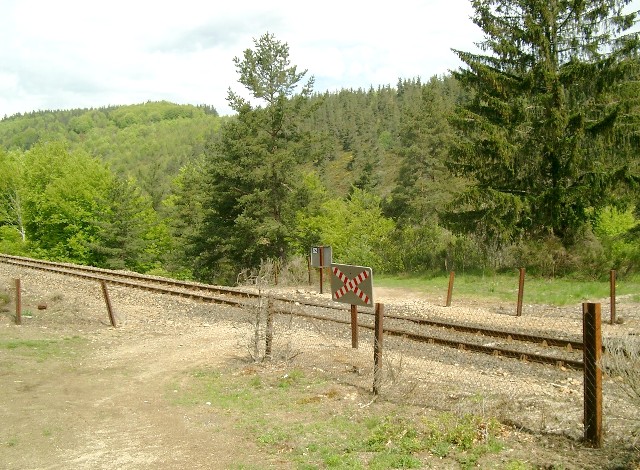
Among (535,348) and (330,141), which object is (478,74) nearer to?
(330,141)

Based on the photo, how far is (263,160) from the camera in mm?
32719

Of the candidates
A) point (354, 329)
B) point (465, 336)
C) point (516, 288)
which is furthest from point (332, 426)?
point (516, 288)

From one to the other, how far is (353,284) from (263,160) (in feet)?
78.2

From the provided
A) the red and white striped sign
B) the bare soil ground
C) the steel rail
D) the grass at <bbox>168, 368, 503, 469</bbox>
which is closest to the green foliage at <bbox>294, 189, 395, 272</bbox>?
the bare soil ground

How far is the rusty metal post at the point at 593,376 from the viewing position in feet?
18.2

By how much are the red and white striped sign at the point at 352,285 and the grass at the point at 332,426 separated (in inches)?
62.2

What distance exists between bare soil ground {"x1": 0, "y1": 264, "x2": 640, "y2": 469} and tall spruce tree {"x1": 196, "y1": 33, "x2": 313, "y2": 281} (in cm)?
1761

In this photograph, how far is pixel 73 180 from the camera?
46.5m

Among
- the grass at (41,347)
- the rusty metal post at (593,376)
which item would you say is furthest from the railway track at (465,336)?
the rusty metal post at (593,376)

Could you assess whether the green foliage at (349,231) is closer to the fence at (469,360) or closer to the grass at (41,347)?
the fence at (469,360)

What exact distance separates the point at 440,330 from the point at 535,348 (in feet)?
8.17

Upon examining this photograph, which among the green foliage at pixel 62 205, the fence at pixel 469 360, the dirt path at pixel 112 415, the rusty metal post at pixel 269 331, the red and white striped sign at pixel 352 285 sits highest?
the green foliage at pixel 62 205

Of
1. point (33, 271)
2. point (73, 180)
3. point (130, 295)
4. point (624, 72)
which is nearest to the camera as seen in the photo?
point (130, 295)

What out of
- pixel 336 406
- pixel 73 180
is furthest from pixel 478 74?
pixel 73 180
